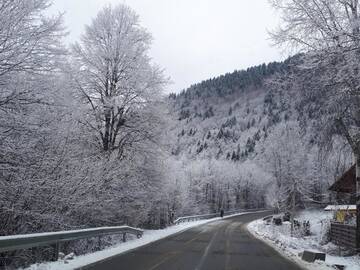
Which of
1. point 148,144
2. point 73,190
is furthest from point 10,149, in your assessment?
point 148,144

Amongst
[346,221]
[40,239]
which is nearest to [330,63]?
[40,239]

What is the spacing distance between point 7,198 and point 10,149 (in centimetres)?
176

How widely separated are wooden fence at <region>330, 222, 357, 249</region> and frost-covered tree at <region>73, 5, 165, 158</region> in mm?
11509

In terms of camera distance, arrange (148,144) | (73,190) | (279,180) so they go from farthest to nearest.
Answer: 1. (279,180)
2. (148,144)
3. (73,190)

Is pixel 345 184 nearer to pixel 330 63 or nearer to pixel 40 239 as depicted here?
pixel 330 63

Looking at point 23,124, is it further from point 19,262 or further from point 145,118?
point 145,118

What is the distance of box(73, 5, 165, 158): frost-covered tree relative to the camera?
26.8 metres

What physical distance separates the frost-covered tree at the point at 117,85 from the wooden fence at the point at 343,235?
1151 cm

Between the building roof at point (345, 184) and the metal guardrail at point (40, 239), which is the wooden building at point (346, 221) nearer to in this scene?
the building roof at point (345, 184)

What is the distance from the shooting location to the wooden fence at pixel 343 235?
20.0 m

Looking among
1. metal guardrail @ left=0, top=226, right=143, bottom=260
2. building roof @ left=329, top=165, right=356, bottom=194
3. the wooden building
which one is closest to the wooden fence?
the wooden building

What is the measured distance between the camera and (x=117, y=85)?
90.1ft

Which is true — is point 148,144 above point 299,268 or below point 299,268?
above

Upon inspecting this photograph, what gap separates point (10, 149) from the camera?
12.0 metres
